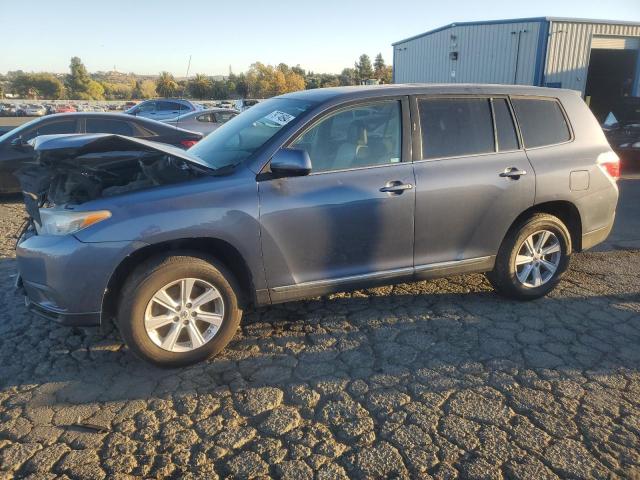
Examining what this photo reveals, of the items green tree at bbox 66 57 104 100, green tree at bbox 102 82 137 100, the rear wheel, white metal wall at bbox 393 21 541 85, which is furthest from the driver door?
green tree at bbox 102 82 137 100

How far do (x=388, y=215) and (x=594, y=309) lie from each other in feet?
6.69

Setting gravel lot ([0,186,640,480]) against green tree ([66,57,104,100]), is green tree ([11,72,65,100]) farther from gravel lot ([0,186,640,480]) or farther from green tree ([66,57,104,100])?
gravel lot ([0,186,640,480])

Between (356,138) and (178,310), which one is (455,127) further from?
(178,310)

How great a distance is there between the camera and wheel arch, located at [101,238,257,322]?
122 inches

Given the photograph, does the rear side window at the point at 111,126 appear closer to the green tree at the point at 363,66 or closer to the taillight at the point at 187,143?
the taillight at the point at 187,143

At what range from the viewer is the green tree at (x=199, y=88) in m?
58.0

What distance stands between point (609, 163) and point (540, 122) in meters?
0.78

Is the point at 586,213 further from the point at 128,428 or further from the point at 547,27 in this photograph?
the point at 547,27

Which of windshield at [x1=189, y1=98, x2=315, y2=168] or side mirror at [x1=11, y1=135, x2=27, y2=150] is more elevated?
windshield at [x1=189, y1=98, x2=315, y2=168]

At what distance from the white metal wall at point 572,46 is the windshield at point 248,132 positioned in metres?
18.3

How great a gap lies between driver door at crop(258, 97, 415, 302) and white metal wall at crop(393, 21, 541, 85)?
729 inches

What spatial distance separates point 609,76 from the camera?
22531 mm

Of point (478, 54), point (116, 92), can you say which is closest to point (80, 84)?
point (116, 92)

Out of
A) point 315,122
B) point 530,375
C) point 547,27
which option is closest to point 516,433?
point 530,375
